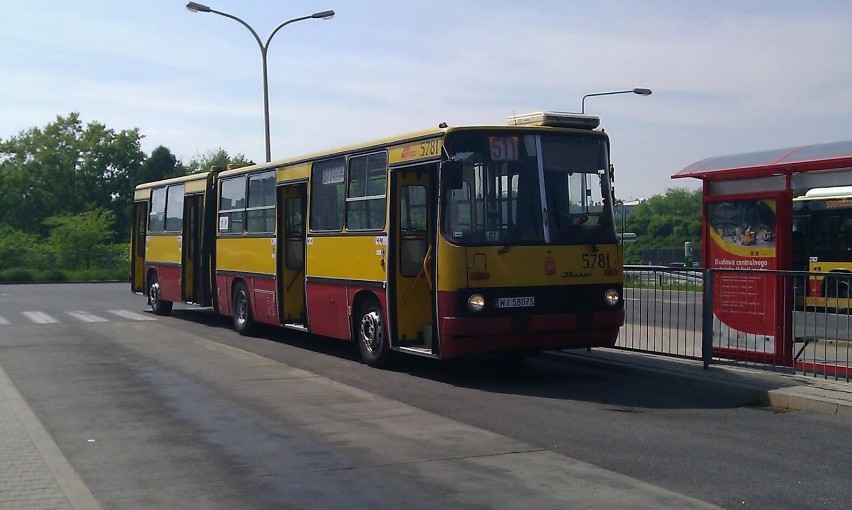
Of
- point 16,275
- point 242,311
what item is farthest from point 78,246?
point 242,311

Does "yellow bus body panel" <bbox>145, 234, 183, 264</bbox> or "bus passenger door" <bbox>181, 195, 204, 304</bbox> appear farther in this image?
"yellow bus body panel" <bbox>145, 234, 183, 264</bbox>

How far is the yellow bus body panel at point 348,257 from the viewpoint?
13.1m

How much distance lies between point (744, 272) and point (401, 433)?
535cm

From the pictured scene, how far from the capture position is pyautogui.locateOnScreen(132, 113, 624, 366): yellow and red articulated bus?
1163 centimetres

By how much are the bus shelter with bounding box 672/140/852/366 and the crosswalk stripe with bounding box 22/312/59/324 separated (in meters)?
14.9

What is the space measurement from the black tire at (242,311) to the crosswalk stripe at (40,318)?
5176mm

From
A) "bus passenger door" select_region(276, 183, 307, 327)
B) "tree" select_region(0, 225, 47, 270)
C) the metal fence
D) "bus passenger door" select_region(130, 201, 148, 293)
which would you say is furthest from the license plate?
"tree" select_region(0, 225, 47, 270)

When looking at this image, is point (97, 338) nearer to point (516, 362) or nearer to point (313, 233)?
point (313, 233)

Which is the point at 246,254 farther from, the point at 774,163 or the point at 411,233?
the point at 774,163

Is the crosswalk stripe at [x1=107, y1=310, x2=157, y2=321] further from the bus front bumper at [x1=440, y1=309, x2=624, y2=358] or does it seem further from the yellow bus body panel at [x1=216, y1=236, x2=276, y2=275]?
the bus front bumper at [x1=440, y1=309, x2=624, y2=358]

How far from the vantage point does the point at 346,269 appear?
1418 cm

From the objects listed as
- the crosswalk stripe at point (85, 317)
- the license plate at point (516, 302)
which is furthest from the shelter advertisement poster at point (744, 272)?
the crosswalk stripe at point (85, 317)

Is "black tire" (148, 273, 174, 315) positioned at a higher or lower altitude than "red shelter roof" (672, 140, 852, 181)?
lower

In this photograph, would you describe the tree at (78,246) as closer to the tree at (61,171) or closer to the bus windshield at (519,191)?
the tree at (61,171)
